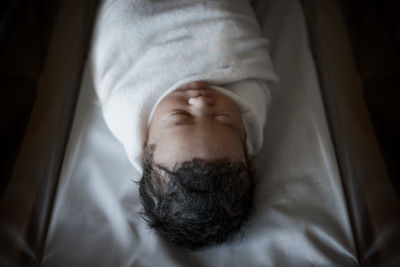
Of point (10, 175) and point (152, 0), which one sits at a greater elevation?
point (152, 0)

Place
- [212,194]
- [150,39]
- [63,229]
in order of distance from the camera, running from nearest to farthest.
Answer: [212,194] < [63,229] < [150,39]

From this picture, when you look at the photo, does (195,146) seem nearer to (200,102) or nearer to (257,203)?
(200,102)

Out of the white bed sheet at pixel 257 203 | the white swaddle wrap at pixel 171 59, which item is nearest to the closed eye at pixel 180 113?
the white swaddle wrap at pixel 171 59

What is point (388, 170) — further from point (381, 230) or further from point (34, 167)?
point (34, 167)

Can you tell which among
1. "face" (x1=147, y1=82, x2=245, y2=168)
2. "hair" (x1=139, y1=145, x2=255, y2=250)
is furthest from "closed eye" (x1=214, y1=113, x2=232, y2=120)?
"hair" (x1=139, y1=145, x2=255, y2=250)

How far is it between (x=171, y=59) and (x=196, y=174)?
1.15 ft

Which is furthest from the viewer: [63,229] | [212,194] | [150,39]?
[150,39]

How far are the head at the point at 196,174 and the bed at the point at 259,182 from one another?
0.08 m

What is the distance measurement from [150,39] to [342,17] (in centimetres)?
55

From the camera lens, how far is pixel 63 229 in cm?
84

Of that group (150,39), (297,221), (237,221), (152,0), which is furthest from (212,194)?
(152,0)

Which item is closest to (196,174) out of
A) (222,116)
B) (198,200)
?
(198,200)

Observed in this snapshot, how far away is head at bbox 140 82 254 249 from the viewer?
74 cm

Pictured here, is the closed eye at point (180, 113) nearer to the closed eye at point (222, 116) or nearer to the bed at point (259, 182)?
the closed eye at point (222, 116)
